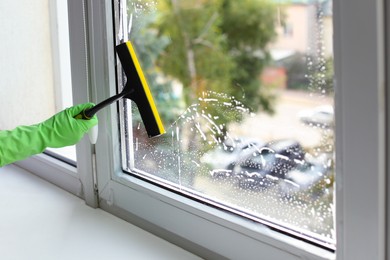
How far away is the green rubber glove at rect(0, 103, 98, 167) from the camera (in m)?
0.96

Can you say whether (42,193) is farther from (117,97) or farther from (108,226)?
(117,97)

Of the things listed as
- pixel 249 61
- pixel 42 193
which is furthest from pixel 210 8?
pixel 42 193

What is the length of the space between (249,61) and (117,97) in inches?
10.4

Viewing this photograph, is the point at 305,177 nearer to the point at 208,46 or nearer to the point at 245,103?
the point at 245,103

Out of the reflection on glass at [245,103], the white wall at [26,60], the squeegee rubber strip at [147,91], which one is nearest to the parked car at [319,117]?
the reflection on glass at [245,103]

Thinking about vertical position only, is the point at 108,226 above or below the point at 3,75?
below

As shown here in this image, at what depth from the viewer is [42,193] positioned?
4.06 feet

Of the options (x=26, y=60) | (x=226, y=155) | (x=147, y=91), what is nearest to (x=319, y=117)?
(x=226, y=155)

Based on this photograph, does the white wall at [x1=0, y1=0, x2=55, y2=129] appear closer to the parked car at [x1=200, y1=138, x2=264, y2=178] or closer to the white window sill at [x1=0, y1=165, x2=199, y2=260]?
the white window sill at [x1=0, y1=165, x2=199, y2=260]

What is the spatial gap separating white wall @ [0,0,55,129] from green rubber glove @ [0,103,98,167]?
0.39 m

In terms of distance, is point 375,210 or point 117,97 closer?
point 375,210

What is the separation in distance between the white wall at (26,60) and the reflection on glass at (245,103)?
17.0 inches

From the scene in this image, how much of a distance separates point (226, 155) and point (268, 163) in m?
0.10

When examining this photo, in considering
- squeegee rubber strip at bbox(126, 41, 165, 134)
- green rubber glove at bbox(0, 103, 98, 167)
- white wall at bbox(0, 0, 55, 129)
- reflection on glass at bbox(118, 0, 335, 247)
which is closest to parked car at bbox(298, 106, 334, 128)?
reflection on glass at bbox(118, 0, 335, 247)
